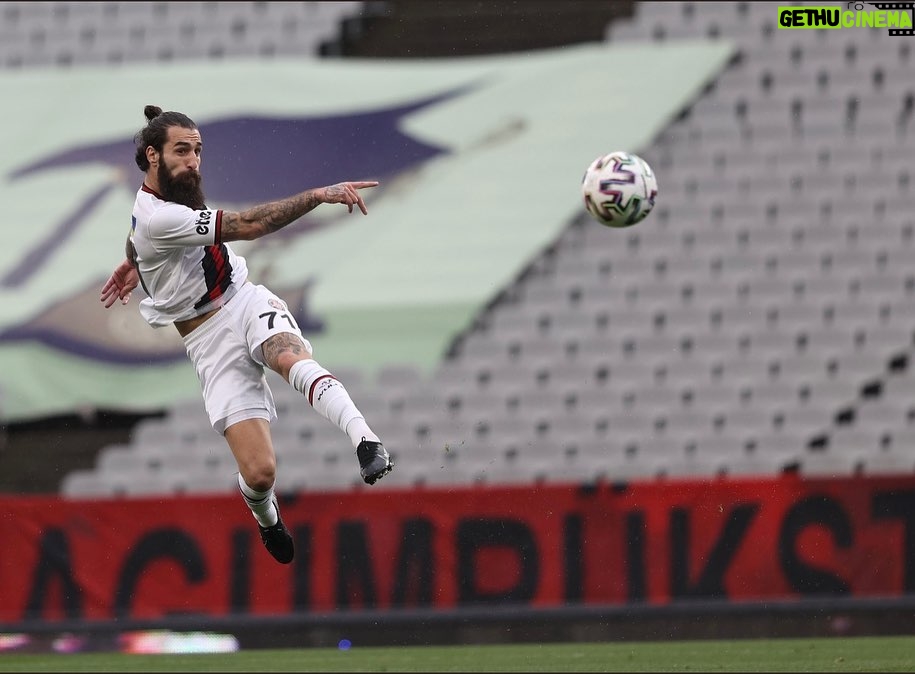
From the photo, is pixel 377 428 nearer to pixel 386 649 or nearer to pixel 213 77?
pixel 386 649

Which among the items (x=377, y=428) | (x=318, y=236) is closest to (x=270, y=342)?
(x=377, y=428)

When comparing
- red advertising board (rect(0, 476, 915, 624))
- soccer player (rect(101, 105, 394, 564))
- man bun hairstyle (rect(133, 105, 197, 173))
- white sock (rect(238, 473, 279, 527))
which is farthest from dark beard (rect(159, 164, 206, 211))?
red advertising board (rect(0, 476, 915, 624))

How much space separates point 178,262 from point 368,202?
9675mm

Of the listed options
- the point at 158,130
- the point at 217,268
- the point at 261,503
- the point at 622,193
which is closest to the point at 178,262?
the point at 217,268

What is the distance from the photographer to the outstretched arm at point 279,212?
7.17m

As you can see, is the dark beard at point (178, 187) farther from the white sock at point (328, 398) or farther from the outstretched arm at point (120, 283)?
the white sock at point (328, 398)

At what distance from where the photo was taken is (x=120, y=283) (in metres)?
8.41

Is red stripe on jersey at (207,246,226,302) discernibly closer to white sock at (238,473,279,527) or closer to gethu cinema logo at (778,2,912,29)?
white sock at (238,473,279,527)

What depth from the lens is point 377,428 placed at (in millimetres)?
15844

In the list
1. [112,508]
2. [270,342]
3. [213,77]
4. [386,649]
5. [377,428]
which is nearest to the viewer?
[270,342]

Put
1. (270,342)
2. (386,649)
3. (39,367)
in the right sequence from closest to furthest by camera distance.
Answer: (270,342) < (386,649) < (39,367)

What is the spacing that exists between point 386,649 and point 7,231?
307 inches

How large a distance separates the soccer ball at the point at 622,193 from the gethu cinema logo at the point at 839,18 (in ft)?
28.7

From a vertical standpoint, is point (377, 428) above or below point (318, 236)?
below
